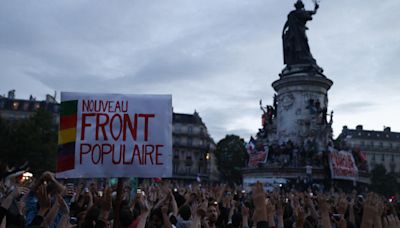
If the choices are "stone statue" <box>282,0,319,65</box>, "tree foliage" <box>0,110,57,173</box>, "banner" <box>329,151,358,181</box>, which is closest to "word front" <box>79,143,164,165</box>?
"banner" <box>329,151,358,181</box>

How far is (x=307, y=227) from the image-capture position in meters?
6.78

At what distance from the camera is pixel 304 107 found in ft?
148

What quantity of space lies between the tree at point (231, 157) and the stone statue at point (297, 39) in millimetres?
35112

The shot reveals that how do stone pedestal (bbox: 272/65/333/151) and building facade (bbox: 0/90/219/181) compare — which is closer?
stone pedestal (bbox: 272/65/333/151)

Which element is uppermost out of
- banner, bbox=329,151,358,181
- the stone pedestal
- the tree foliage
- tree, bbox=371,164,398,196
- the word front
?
the stone pedestal

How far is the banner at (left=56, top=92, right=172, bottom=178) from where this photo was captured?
5.90 metres

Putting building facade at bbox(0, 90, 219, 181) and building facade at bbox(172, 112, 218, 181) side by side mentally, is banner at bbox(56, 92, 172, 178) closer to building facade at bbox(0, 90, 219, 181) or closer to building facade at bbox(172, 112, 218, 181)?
building facade at bbox(0, 90, 219, 181)

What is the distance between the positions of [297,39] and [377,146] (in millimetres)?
65331

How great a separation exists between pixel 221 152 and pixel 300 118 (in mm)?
40529

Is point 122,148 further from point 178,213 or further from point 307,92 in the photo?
point 307,92

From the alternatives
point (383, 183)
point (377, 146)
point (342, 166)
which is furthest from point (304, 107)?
point (377, 146)

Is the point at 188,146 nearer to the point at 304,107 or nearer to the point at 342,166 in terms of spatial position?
the point at 304,107

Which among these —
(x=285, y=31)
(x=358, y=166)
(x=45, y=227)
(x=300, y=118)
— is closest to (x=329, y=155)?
(x=300, y=118)

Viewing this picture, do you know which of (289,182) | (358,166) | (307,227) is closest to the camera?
(307,227)
